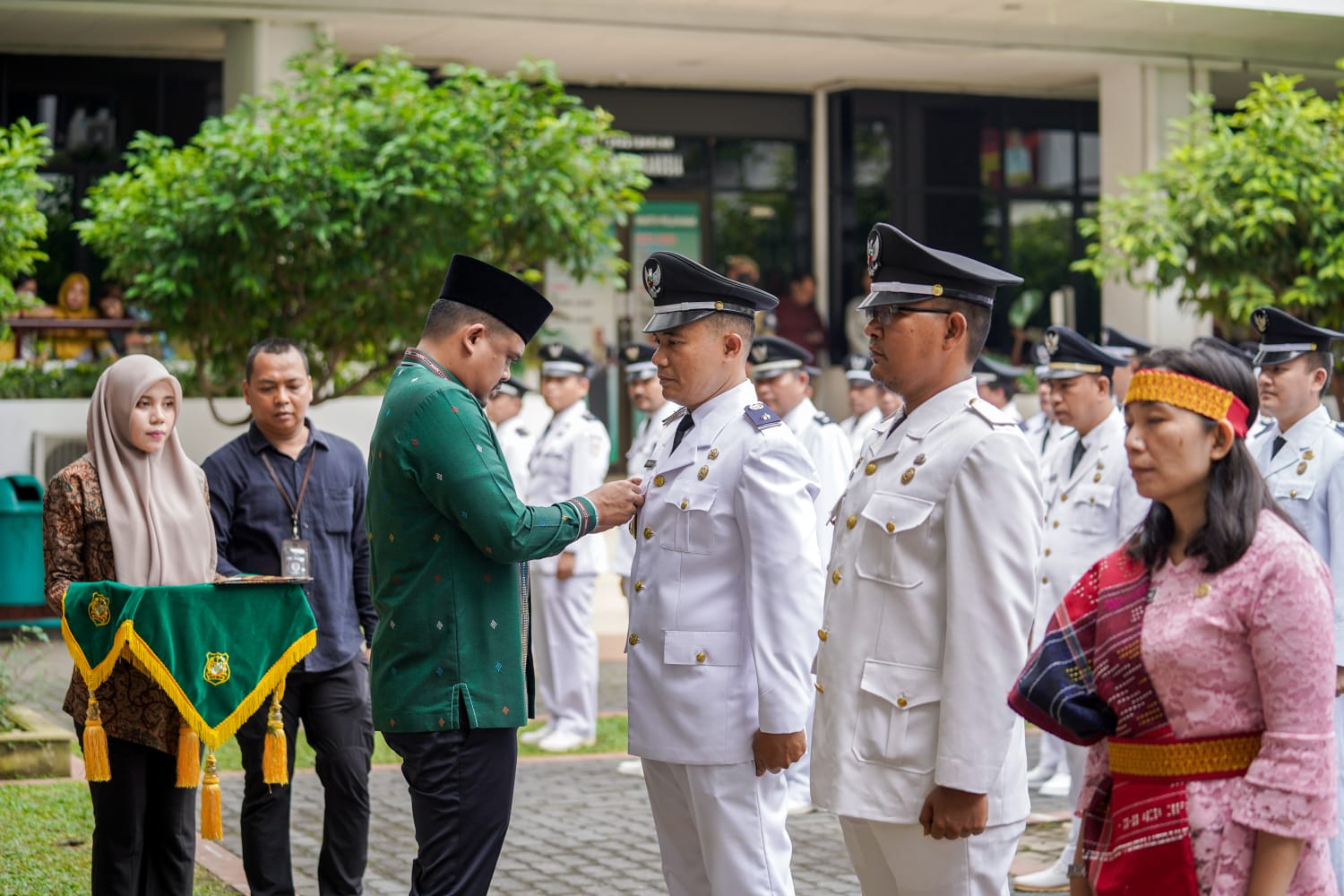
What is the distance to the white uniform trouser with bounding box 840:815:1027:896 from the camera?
3.59 meters

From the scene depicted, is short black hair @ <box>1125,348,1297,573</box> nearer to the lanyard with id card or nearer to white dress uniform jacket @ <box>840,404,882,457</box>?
the lanyard with id card

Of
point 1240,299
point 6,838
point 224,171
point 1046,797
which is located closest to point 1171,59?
point 1240,299

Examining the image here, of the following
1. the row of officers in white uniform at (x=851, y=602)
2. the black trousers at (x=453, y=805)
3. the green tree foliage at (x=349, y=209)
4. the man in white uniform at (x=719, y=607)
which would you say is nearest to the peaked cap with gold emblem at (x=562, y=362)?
the green tree foliage at (x=349, y=209)

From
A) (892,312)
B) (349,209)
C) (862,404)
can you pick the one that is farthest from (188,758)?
(349,209)

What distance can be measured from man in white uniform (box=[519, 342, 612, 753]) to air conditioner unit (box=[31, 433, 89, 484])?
220 inches

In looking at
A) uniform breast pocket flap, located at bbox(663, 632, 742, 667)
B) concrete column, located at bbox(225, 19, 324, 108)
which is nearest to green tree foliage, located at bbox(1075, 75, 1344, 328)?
concrete column, located at bbox(225, 19, 324, 108)

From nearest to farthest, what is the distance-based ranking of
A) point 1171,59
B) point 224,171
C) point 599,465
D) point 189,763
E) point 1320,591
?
1. point 1320,591
2. point 189,763
3. point 599,465
4. point 224,171
5. point 1171,59

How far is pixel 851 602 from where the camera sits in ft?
12.4

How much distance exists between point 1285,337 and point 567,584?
492cm

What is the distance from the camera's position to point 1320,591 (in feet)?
9.77

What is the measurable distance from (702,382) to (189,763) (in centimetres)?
194

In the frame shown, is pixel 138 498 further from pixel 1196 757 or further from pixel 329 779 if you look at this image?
pixel 1196 757

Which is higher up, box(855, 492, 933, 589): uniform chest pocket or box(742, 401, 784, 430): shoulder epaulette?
box(742, 401, 784, 430): shoulder epaulette

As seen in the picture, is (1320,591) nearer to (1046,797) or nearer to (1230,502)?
(1230,502)
